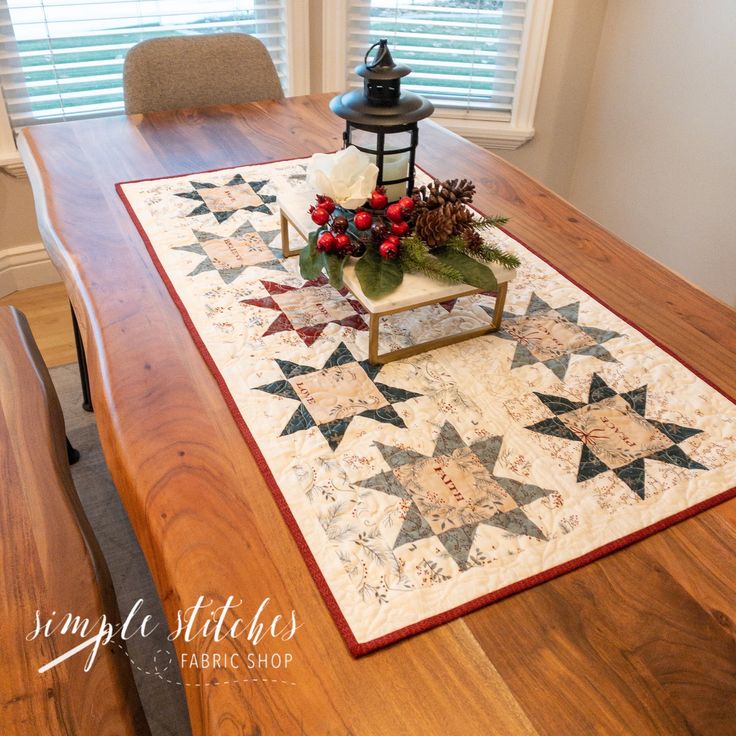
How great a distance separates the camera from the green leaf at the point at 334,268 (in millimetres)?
1059

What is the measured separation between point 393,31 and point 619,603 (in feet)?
7.90

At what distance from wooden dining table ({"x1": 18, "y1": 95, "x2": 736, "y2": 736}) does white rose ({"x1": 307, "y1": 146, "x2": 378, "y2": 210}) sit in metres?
0.32

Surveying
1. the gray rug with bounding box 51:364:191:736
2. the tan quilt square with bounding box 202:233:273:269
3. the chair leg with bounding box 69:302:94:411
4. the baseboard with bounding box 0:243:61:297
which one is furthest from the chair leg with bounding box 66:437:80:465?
the baseboard with bounding box 0:243:61:297

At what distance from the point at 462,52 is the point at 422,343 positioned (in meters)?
1.95

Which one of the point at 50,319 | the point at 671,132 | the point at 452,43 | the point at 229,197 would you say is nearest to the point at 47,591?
the point at 229,197

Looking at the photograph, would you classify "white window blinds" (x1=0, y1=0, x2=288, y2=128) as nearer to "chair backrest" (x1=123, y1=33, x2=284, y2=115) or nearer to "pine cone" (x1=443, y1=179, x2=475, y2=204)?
"chair backrest" (x1=123, y1=33, x2=284, y2=115)

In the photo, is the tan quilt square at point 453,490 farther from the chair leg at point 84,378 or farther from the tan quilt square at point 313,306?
the chair leg at point 84,378

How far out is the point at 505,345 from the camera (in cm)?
112

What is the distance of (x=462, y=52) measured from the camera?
267 centimetres

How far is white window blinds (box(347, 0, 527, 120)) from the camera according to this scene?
2588 millimetres

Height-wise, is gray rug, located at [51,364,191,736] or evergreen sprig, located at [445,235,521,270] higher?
evergreen sprig, located at [445,235,521,270]

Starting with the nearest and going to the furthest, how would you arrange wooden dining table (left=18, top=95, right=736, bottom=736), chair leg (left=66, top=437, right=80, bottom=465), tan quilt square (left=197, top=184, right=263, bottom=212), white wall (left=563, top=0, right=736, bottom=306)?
wooden dining table (left=18, top=95, right=736, bottom=736)
tan quilt square (left=197, top=184, right=263, bottom=212)
chair leg (left=66, top=437, right=80, bottom=465)
white wall (left=563, top=0, right=736, bottom=306)

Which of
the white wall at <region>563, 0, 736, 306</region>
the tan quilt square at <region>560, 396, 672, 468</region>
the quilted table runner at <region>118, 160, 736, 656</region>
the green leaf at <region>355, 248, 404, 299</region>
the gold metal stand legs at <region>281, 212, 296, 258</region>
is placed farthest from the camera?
the white wall at <region>563, 0, 736, 306</region>

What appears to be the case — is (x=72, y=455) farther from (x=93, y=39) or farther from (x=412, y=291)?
(x=93, y=39)
